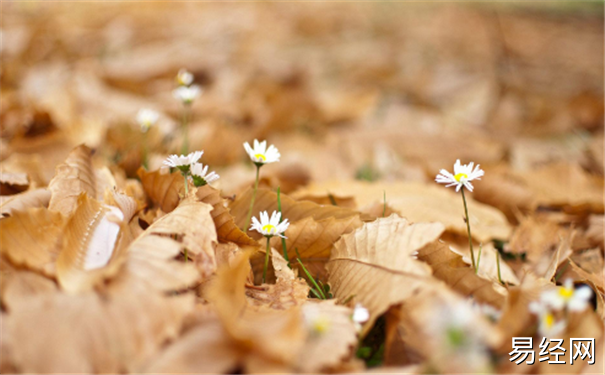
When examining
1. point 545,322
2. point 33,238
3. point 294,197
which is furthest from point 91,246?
point 545,322

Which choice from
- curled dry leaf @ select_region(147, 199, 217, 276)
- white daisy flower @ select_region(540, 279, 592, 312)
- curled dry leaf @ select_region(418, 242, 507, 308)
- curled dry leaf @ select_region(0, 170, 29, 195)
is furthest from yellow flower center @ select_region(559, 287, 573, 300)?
curled dry leaf @ select_region(0, 170, 29, 195)

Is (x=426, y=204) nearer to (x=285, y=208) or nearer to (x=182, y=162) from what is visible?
(x=285, y=208)

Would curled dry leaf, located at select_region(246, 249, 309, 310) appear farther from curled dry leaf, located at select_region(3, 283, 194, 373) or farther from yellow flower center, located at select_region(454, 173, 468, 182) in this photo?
yellow flower center, located at select_region(454, 173, 468, 182)

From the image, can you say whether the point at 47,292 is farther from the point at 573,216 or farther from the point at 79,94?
the point at 79,94

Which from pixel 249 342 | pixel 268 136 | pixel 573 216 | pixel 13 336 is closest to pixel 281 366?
pixel 249 342

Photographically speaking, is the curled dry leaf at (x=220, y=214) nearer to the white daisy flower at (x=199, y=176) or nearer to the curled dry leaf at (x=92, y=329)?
the white daisy flower at (x=199, y=176)

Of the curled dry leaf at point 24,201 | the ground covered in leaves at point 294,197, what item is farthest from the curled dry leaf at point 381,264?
the curled dry leaf at point 24,201
